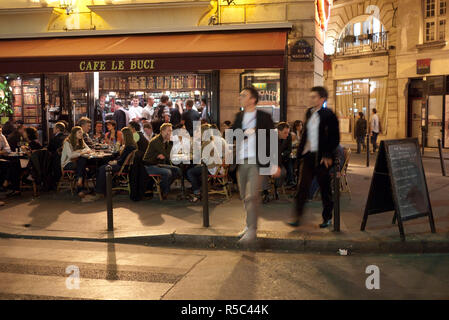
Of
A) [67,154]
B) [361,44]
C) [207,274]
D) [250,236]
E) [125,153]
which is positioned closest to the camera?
[207,274]

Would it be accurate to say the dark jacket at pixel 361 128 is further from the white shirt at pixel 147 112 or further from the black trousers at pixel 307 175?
the black trousers at pixel 307 175

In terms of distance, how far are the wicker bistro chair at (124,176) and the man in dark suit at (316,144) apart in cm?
394

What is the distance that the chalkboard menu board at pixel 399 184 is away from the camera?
6.30m

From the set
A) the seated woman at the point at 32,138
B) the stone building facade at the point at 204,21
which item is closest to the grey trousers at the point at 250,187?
the seated woman at the point at 32,138

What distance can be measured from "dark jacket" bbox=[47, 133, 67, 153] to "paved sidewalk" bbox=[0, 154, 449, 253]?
112 cm

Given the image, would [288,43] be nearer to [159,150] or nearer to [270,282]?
[159,150]

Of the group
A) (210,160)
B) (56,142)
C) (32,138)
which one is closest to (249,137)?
(210,160)

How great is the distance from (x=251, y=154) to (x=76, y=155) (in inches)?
196

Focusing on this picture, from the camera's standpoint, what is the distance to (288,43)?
12.1 meters

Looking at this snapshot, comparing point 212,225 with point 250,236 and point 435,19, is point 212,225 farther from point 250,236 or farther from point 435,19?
point 435,19

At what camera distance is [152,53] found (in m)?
11.4

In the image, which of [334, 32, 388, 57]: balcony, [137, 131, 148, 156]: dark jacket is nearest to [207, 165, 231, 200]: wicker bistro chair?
[137, 131, 148, 156]: dark jacket
